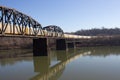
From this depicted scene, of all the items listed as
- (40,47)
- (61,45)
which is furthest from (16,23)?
(61,45)

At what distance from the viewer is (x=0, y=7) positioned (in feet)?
100

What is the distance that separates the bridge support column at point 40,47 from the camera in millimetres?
52938

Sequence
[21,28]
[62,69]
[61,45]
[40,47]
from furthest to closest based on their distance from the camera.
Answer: [61,45] < [40,47] < [21,28] < [62,69]

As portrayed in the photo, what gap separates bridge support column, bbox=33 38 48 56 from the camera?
174ft

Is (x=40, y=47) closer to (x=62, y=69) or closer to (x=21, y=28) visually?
(x=21, y=28)

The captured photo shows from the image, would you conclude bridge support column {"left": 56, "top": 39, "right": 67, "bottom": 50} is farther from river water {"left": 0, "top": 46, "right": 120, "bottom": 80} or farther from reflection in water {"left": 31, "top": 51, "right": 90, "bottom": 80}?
reflection in water {"left": 31, "top": 51, "right": 90, "bottom": 80}

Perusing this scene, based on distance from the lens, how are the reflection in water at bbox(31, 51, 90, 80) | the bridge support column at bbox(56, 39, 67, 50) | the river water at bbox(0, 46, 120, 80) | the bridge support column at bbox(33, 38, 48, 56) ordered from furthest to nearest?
the bridge support column at bbox(56, 39, 67, 50)
the bridge support column at bbox(33, 38, 48, 56)
the reflection in water at bbox(31, 51, 90, 80)
the river water at bbox(0, 46, 120, 80)

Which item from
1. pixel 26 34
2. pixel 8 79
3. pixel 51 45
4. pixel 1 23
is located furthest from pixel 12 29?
pixel 51 45

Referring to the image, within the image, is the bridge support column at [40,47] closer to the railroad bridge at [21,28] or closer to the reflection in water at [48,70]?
the railroad bridge at [21,28]

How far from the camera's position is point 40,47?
53562 mm

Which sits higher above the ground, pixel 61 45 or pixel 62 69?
pixel 61 45

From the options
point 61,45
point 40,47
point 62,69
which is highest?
point 40,47

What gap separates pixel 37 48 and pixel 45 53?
7.00ft

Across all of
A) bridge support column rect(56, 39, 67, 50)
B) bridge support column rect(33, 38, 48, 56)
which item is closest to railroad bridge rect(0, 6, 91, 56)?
bridge support column rect(33, 38, 48, 56)
